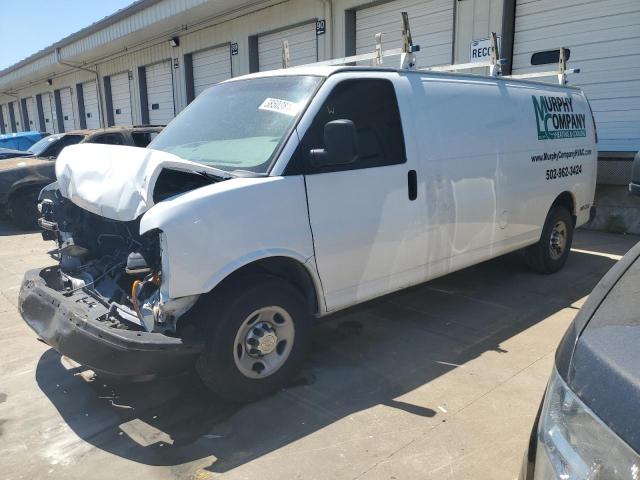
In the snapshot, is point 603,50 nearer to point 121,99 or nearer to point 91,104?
point 121,99

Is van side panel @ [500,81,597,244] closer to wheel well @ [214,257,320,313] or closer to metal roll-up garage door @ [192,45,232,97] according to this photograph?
wheel well @ [214,257,320,313]

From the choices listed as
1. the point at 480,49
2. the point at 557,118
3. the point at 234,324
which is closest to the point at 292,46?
the point at 480,49

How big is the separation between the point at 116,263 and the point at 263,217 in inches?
48.2

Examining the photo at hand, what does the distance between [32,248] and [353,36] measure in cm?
850

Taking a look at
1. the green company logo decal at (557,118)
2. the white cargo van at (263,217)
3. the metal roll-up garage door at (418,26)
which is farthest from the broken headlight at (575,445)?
the metal roll-up garage door at (418,26)

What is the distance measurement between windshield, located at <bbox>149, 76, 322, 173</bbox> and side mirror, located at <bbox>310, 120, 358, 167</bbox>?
0.26 meters

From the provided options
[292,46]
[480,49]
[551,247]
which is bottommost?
[551,247]

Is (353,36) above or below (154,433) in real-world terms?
above

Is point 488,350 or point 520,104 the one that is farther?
point 520,104

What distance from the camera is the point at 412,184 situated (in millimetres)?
4094

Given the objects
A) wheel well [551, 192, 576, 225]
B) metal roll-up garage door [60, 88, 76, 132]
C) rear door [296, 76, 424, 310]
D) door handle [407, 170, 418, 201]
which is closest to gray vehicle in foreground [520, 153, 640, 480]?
rear door [296, 76, 424, 310]

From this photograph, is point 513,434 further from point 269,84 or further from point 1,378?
point 1,378

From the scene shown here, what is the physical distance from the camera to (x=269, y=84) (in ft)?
13.1

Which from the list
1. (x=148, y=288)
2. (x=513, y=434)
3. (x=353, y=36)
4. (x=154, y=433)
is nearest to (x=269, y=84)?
(x=148, y=288)
